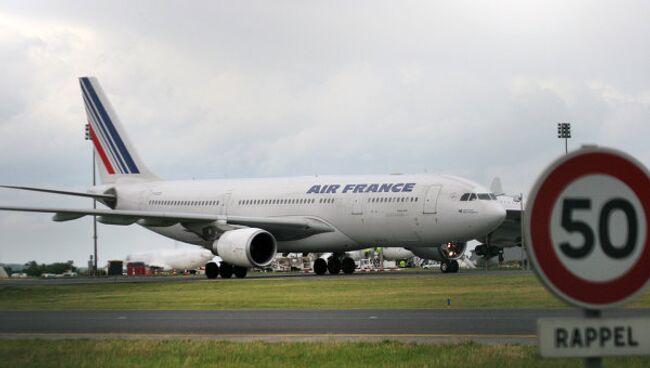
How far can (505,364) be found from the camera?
36.4 feet

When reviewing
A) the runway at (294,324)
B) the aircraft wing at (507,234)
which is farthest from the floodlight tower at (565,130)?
the runway at (294,324)

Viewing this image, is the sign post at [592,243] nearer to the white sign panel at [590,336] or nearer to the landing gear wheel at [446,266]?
the white sign panel at [590,336]

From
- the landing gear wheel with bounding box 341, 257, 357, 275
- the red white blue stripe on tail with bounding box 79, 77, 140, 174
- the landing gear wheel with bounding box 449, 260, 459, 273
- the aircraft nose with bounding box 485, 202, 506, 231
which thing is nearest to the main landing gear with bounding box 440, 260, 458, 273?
the landing gear wheel with bounding box 449, 260, 459, 273

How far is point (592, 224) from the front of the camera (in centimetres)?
431

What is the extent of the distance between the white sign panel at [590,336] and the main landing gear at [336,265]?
4332cm

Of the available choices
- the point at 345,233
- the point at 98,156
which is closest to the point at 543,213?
the point at 345,233

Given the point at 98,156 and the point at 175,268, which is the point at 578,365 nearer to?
the point at 98,156

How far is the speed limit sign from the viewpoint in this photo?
426 centimetres

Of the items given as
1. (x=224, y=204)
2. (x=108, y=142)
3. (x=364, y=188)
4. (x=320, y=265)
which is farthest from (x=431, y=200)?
(x=108, y=142)

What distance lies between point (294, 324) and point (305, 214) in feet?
92.2

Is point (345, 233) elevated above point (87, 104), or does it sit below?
below

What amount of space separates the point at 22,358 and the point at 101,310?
446 inches

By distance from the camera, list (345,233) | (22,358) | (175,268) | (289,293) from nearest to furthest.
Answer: (22,358), (289,293), (345,233), (175,268)

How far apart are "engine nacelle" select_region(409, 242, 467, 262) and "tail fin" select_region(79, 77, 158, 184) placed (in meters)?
15.4
